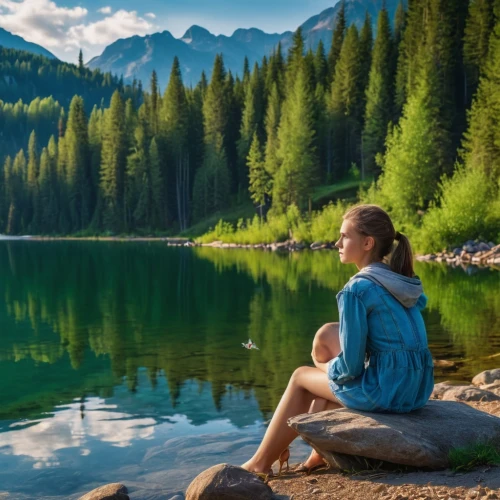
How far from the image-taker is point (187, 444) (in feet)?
21.2

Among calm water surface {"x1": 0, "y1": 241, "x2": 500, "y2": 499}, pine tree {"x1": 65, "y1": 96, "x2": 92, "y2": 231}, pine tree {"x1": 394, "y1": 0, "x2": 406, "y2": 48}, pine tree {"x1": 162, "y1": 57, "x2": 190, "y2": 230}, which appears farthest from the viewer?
pine tree {"x1": 65, "y1": 96, "x2": 92, "y2": 231}

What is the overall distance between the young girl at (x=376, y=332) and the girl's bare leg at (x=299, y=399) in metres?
0.01

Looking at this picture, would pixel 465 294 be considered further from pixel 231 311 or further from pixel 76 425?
pixel 76 425

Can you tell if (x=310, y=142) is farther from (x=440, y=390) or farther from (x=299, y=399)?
(x=299, y=399)

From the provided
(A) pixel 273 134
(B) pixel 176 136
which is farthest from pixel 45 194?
(A) pixel 273 134

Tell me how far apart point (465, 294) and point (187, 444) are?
14776 mm

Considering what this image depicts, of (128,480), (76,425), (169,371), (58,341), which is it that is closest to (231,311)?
(58,341)

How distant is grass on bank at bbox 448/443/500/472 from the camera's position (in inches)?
169

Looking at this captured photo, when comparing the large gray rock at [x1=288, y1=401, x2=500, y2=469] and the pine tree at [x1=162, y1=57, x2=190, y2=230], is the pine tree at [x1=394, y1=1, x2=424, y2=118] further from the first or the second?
the large gray rock at [x1=288, y1=401, x2=500, y2=469]

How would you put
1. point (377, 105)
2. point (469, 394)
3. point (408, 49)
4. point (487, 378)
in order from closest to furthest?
point (469, 394), point (487, 378), point (408, 49), point (377, 105)

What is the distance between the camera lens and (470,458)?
432 cm

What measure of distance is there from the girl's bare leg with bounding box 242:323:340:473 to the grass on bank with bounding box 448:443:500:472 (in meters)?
0.88

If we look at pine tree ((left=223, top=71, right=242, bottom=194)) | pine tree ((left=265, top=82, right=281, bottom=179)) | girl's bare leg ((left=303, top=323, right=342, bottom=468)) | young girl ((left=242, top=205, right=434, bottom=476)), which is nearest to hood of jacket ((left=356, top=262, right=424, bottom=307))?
young girl ((left=242, top=205, right=434, bottom=476))

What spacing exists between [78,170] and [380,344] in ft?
320
